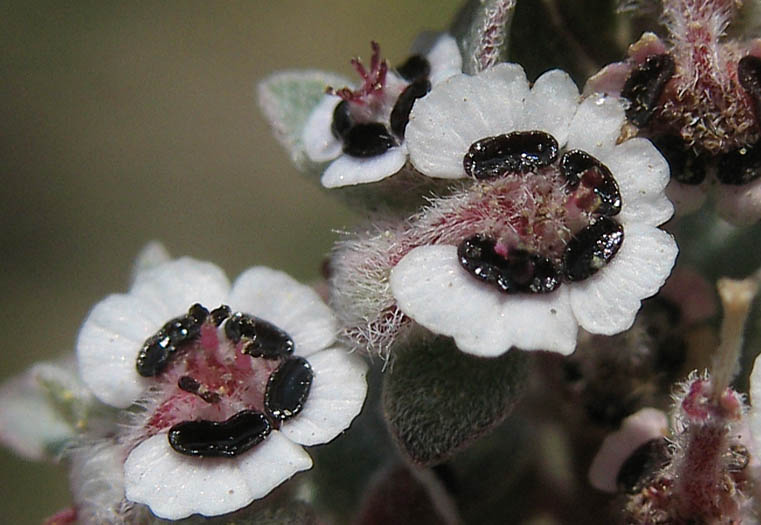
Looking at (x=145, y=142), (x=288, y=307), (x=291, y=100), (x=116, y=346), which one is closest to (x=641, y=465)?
(x=288, y=307)

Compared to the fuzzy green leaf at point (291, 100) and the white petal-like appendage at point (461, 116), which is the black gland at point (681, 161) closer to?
the white petal-like appendage at point (461, 116)

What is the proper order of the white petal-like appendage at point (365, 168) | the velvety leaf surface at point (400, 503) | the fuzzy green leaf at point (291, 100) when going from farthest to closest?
1. the fuzzy green leaf at point (291, 100)
2. the velvety leaf surface at point (400, 503)
3. the white petal-like appendage at point (365, 168)

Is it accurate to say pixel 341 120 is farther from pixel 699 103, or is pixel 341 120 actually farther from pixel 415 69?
pixel 699 103

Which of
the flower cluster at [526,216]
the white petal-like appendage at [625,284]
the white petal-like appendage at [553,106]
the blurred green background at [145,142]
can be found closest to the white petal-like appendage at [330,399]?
the flower cluster at [526,216]

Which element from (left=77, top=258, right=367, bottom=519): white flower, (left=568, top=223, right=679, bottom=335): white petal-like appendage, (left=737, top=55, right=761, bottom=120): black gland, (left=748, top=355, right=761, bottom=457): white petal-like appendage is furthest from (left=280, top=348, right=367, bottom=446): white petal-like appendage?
(left=737, top=55, right=761, bottom=120): black gland

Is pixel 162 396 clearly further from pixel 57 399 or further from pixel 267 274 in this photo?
pixel 57 399

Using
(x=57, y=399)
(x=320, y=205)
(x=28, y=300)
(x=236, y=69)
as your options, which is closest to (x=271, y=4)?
(x=236, y=69)
